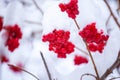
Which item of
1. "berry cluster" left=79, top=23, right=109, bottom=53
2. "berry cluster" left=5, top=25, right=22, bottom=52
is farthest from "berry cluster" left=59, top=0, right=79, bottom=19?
"berry cluster" left=5, top=25, right=22, bottom=52

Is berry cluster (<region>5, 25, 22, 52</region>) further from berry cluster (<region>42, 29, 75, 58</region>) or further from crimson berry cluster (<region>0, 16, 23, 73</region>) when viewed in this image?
berry cluster (<region>42, 29, 75, 58</region>)

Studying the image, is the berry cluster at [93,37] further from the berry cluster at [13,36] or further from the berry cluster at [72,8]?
the berry cluster at [13,36]

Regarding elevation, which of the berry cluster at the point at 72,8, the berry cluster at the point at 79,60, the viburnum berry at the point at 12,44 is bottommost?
the berry cluster at the point at 79,60

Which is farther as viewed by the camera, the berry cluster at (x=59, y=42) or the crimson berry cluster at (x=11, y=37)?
the crimson berry cluster at (x=11, y=37)

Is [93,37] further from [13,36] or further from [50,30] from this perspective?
[13,36]

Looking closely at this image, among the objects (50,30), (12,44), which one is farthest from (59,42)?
(12,44)

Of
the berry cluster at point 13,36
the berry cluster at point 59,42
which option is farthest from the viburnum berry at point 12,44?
the berry cluster at point 59,42

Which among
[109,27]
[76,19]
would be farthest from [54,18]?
[109,27]

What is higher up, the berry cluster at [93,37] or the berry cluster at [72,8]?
the berry cluster at [72,8]
